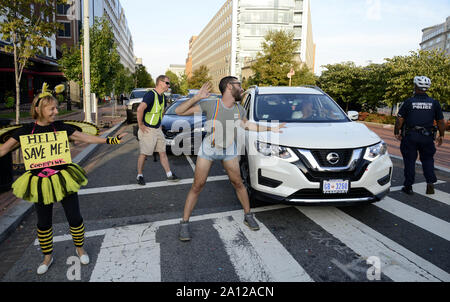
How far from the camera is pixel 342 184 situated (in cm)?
408

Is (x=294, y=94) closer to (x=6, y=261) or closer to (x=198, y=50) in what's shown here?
(x=6, y=261)

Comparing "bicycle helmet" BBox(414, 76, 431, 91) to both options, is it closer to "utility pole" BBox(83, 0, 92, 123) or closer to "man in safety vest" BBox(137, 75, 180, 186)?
"man in safety vest" BBox(137, 75, 180, 186)

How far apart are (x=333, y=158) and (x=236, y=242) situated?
1.56m

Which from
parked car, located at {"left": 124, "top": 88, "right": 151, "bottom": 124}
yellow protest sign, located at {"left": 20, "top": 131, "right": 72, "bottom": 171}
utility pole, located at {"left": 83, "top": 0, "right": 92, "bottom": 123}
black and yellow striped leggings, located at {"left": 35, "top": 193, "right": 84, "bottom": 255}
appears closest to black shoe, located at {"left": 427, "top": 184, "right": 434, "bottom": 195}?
black and yellow striped leggings, located at {"left": 35, "top": 193, "right": 84, "bottom": 255}

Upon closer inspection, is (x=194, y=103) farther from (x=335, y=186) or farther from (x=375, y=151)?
(x=375, y=151)

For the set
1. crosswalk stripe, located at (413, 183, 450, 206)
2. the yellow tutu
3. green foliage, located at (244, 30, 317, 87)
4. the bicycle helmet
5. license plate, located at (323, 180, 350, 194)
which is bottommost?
crosswalk stripe, located at (413, 183, 450, 206)

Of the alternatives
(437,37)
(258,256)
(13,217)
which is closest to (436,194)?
(258,256)

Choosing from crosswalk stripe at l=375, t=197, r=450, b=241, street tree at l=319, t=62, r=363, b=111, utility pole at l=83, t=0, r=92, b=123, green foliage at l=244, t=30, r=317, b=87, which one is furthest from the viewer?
green foliage at l=244, t=30, r=317, b=87

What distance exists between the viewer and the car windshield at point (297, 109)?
5.38 m

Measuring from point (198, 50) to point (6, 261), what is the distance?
142799 mm

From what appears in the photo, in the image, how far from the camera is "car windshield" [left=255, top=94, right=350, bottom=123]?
5.38 metres

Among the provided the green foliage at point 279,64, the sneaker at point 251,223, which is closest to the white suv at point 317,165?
the sneaker at point 251,223

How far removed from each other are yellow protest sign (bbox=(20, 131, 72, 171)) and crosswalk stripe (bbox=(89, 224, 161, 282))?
1.12 meters

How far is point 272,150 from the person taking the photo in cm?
432
